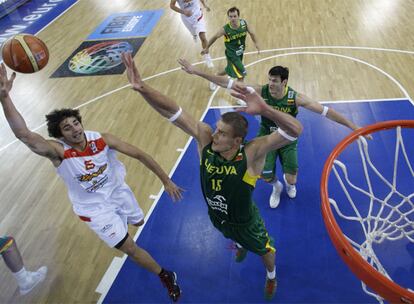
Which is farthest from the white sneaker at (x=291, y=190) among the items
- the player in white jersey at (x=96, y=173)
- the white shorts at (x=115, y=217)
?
the white shorts at (x=115, y=217)

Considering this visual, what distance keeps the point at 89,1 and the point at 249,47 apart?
7.58 m

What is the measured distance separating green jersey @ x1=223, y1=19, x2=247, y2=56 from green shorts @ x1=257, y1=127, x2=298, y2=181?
7.88ft

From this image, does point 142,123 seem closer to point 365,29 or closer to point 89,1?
point 365,29

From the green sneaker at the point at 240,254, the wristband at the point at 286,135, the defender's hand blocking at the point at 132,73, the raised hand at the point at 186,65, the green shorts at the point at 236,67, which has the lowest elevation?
the green sneaker at the point at 240,254

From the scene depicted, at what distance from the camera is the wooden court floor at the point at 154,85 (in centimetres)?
406

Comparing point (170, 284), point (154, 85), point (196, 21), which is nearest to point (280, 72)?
point (170, 284)

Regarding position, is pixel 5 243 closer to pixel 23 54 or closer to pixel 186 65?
pixel 23 54

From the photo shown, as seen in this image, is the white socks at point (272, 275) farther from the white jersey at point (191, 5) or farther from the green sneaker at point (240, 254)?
the white jersey at point (191, 5)

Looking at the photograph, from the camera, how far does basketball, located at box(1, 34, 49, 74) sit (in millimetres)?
4070

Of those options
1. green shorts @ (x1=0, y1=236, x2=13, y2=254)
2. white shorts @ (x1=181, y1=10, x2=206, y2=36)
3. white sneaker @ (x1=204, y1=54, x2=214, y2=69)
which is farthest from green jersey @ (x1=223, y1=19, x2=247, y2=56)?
green shorts @ (x1=0, y1=236, x2=13, y2=254)

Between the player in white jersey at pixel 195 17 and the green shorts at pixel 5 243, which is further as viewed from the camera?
the player in white jersey at pixel 195 17

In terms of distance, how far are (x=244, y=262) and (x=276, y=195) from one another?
96cm

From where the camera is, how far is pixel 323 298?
3.22 meters

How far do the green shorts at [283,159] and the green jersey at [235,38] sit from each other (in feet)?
7.88
